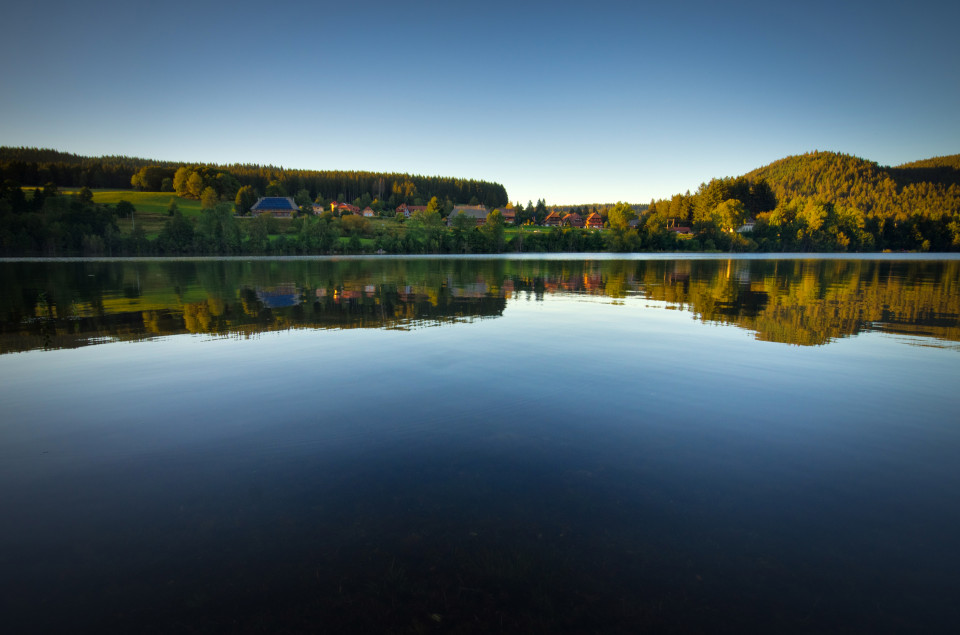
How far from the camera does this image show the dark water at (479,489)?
4.16 meters

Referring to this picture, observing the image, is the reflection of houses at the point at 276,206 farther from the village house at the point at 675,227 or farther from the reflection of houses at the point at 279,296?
the reflection of houses at the point at 279,296

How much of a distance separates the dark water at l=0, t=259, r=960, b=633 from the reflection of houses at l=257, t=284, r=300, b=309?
1028cm

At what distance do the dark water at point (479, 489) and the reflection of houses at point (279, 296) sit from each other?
1028cm

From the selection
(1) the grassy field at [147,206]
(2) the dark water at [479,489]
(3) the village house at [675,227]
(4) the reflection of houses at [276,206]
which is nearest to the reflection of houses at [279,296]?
(2) the dark water at [479,489]

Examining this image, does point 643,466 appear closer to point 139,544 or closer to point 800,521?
point 800,521

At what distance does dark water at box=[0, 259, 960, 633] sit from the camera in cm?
416

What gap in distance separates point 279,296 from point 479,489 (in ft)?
83.3

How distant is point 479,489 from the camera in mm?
5996

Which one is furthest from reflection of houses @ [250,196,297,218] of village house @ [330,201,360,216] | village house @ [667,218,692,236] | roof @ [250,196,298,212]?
village house @ [667,218,692,236]

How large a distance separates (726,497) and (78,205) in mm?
134996

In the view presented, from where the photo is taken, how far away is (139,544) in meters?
4.99

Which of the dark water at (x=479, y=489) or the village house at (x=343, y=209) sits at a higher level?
the village house at (x=343, y=209)

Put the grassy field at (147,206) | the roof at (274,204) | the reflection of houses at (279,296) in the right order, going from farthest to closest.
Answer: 1. the roof at (274,204)
2. the grassy field at (147,206)
3. the reflection of houses at (279,296)

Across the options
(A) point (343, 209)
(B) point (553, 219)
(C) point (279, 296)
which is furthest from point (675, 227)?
(C) point (279, 296)
